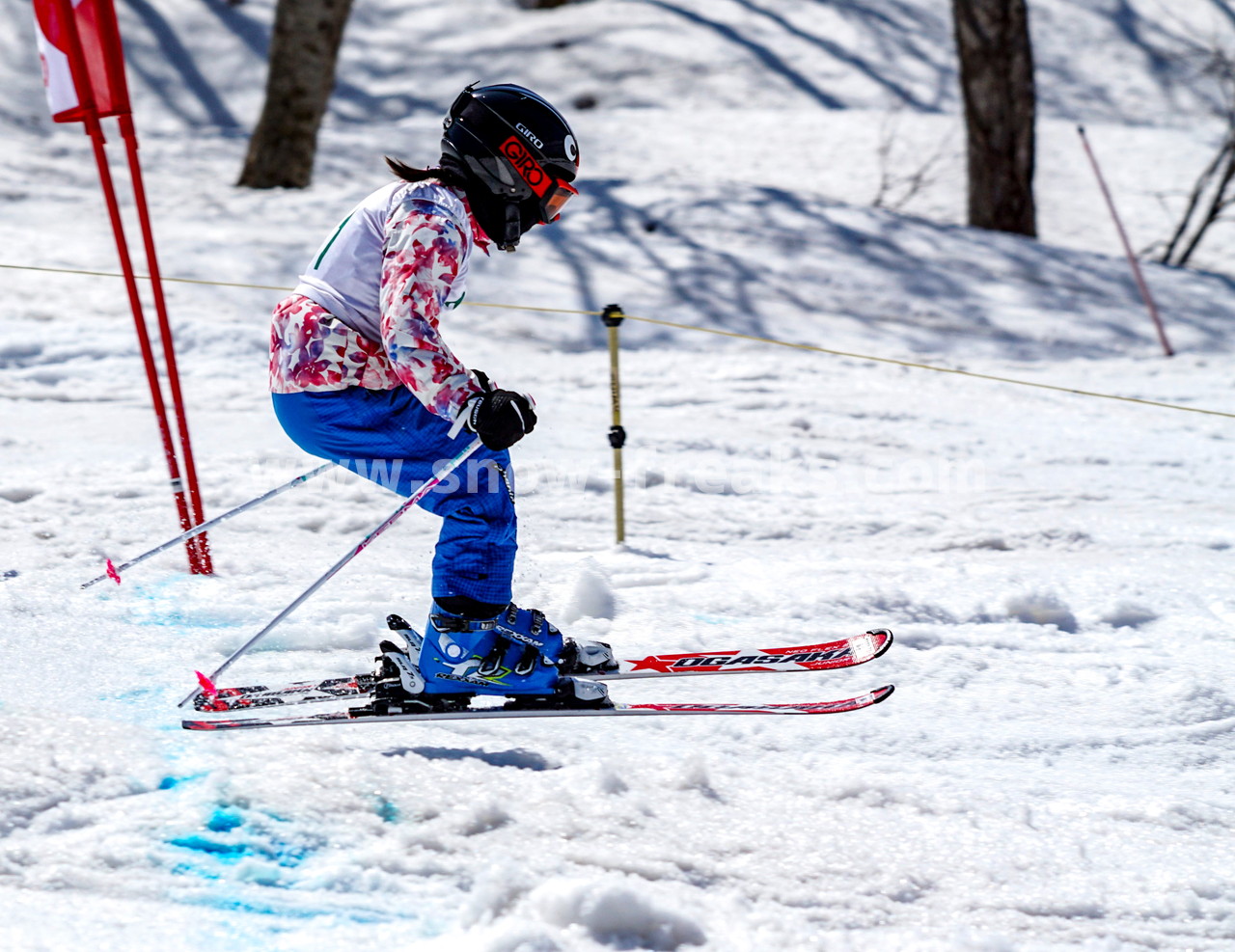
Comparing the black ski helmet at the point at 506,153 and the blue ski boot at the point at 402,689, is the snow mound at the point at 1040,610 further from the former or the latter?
the black ski helmet at the point at 506,153

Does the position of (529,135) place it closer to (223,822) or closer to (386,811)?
(386,811)

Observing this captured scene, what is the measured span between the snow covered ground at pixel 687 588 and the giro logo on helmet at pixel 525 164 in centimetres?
150

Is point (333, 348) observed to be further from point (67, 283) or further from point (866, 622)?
point (67, 283)

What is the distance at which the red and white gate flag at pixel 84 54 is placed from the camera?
4098 mm

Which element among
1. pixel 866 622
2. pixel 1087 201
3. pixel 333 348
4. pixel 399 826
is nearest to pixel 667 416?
pixel 866 622

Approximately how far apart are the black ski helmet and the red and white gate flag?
1.85m

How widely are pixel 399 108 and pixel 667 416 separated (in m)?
9.72

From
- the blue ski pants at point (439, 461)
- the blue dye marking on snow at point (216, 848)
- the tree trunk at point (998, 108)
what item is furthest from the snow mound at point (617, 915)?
the tree trunk at point (998, 108)

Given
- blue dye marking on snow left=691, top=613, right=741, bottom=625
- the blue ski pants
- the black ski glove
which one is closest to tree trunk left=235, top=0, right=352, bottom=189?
blue dye marking on snow left=691, top=613, right=741, bottom=625

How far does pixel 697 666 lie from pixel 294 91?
7.80 metres

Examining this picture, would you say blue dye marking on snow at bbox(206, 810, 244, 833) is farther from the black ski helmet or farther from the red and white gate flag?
the red and white gate flag

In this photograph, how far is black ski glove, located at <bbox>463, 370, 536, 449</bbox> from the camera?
2.68m

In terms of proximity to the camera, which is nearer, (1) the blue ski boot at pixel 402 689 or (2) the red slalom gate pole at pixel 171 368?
(1) the blue ski boot at pixel 402 689

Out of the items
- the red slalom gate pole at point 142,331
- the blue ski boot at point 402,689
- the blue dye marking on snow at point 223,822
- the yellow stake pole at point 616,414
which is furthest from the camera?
the yellow stake pole at point 616,414
